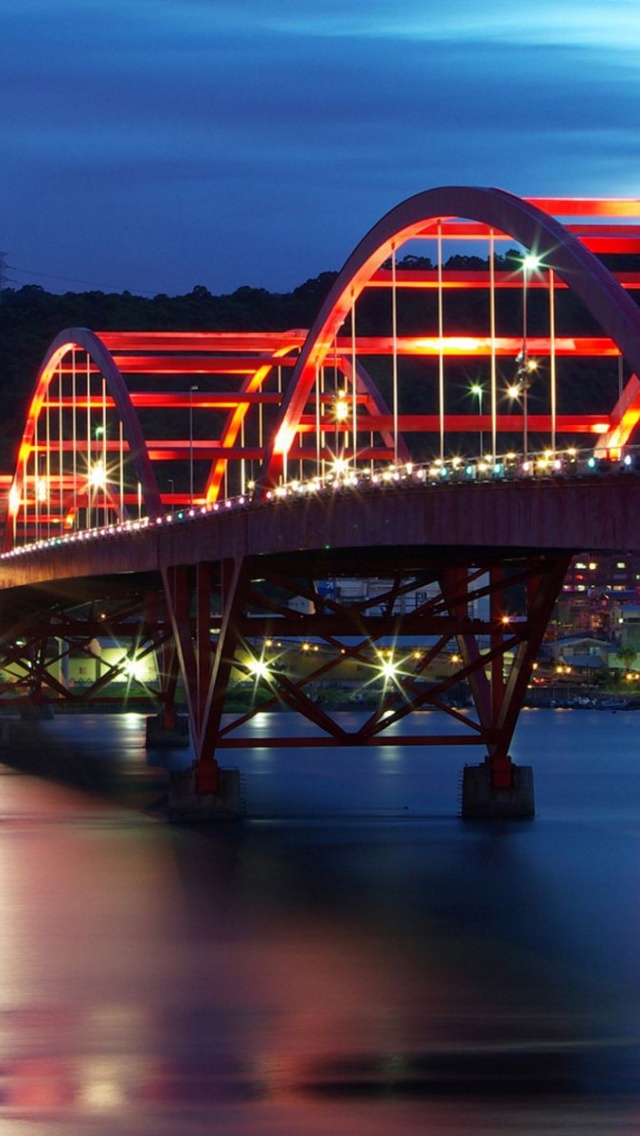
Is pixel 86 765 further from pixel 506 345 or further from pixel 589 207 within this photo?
pixel 589 207

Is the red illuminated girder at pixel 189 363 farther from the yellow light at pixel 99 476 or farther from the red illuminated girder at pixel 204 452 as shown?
the yellow light at pixel 99 476

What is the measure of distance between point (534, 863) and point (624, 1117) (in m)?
24.5

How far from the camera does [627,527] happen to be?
41.9 meters

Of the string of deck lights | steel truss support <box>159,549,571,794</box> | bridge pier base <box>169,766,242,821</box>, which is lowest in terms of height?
bridge pier base <box>169,766,242,821</box>

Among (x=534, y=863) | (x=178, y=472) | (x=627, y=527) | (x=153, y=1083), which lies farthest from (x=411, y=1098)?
(x=178, y=472)

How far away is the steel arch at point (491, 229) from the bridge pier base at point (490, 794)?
9377 millimetres

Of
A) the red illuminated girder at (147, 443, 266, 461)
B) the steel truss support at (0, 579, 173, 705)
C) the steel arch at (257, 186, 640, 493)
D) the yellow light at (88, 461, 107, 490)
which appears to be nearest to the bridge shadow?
the steel truss support at (0, 579, 173, 705)

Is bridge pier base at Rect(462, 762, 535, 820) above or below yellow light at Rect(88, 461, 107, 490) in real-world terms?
below

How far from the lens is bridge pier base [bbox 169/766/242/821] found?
214ft

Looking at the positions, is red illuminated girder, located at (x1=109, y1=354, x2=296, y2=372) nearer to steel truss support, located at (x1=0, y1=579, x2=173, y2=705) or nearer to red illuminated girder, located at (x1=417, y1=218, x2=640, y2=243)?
steel truss support, located at (x1=0, y1=579, x2=173, y2=705)

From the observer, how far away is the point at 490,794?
64.9 metres

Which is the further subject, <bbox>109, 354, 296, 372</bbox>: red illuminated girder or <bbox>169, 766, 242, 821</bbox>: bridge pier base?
<bbox>109, 354, 296, 372</bbox>: red illuminated girder

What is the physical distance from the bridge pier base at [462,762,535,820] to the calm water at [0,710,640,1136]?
80cm

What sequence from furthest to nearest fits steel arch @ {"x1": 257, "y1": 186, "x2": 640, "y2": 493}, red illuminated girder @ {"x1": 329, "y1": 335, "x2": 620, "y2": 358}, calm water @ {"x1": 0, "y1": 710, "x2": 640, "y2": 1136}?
red illuminated girder @ {"x1": 329, "y1": 335, "x2": 620, "y2": 358}, steel arch @ {"x1": 257, "y1": 186, "x2": 640, "y2": 493}, calm water @ {"x1": 0, "y1": 710, "x2": 640, "y2": 1136}
